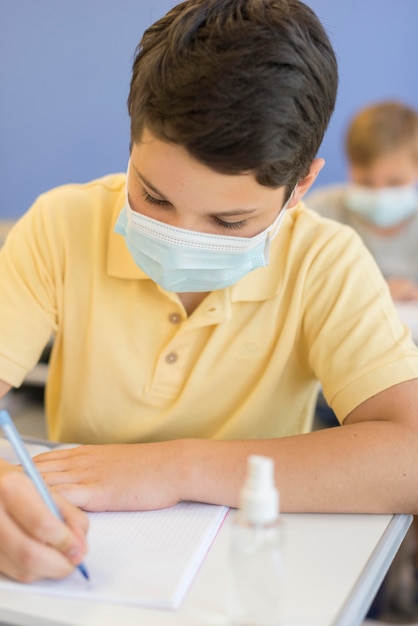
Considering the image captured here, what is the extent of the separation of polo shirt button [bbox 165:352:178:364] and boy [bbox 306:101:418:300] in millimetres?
1566

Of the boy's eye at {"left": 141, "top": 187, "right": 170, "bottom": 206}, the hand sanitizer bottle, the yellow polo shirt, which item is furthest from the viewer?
the yellow polo shirt

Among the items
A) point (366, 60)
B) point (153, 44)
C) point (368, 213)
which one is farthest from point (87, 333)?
point (366, 60)

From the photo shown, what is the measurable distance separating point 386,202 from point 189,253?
1886 millimetres

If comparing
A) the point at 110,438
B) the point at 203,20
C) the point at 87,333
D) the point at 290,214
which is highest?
the point at 203,20

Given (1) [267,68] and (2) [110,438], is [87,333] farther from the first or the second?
(1) [267,68]

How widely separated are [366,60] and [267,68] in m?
2.22

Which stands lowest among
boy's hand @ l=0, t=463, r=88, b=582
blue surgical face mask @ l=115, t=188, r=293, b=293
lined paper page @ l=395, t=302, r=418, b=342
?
lined paper page @ l=395, t=302, r=418, b=342

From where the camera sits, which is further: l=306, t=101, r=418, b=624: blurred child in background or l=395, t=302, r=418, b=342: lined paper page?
l=306, t=101, r=418, b=624: blurred child in background

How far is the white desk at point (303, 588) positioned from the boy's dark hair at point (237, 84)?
41 cm

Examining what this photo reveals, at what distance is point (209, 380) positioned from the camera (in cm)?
116

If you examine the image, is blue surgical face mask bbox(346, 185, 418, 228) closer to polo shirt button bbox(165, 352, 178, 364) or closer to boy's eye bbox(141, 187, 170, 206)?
polo shirt button bbox(165, 352, 178, 364)

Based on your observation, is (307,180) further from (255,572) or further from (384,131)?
(384,131)

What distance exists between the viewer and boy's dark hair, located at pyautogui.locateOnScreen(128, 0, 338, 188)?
2.75 feet

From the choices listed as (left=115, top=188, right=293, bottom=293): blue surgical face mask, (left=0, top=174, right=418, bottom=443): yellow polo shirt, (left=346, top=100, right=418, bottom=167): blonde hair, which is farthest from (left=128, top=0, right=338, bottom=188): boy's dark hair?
(left=346, top=100, right=418, bottom=167): blonde hair
